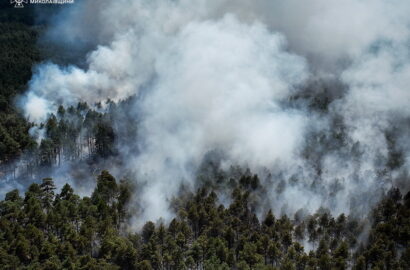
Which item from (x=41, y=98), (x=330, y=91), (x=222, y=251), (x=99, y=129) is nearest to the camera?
(x=222, y=251)

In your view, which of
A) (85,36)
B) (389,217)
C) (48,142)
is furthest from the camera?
(85,36)

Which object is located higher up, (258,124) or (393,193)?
(258,124)

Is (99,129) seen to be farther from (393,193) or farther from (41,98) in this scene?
(393,193)

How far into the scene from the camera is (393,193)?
9338 cm

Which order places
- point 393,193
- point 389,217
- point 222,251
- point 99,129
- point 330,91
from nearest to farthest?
point 222,251 → point 389,217 → point 393,193 → point 99,129 → point 330,91

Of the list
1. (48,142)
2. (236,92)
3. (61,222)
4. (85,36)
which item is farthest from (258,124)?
(85,36)

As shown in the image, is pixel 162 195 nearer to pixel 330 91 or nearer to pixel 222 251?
pixel 222 251

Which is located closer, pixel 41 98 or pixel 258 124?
pixel 258 124

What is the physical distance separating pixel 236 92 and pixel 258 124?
16.6 m

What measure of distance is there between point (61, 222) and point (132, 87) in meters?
76.3

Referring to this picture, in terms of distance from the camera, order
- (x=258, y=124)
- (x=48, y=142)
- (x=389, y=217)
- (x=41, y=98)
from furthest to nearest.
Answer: (x=41, y=98), (x=258, y=124), (x=48, y=142), (x=389, y=217)

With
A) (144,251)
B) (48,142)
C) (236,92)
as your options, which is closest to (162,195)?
(144,251)

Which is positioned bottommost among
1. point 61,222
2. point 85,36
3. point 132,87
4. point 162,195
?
point 61,222

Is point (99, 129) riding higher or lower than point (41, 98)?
lower
